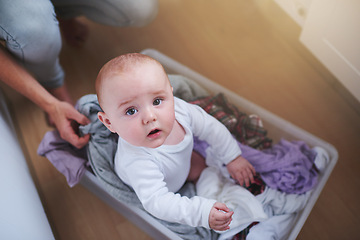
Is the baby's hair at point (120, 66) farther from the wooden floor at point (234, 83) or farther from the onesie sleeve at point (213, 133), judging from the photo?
the wooden floor at point (234, 83)

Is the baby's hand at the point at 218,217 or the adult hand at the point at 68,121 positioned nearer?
the baby's hand at the point at 218,217

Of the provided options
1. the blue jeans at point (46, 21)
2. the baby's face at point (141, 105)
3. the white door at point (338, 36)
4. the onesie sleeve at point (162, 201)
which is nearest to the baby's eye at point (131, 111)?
the baby's face at point (141, 105)

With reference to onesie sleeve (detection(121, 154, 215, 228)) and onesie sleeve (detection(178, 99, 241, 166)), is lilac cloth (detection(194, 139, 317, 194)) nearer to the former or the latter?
onesie sleeve (detection(178, 99, 241, 166))

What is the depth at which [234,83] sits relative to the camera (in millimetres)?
1174

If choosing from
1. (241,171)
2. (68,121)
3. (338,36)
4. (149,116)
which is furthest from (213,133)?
(338,36)

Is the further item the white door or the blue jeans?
the white door

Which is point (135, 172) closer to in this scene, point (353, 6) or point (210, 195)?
point (210, 195)

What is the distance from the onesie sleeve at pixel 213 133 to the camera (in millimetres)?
802

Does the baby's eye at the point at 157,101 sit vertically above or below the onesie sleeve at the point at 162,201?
above

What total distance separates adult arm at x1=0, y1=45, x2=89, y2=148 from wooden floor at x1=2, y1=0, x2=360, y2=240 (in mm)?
231

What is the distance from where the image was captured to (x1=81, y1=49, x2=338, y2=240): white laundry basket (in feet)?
2.56

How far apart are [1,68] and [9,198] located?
0.34 meters

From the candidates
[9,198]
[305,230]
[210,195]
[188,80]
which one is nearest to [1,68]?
[9,198]

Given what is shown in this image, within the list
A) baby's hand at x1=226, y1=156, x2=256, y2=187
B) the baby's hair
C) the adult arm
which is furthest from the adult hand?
baby's hand at x1=226, y1=156, x2=256, y2=187
